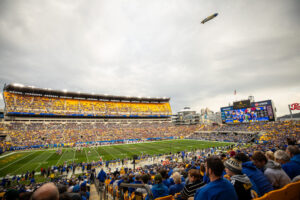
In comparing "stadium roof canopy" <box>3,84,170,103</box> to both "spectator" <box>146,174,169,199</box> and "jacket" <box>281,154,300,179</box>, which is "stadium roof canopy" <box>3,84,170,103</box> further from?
"jacket" <box>281,154,300,179</box>

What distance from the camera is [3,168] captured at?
20062mm

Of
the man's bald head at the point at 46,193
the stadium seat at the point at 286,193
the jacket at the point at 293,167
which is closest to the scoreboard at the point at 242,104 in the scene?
the jacket at the point at 293,167

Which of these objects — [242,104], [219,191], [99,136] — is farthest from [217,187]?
[242,104]

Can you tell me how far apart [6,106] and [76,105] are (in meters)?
22.4

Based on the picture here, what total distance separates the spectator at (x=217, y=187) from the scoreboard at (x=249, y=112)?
5281cm

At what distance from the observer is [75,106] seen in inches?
2441

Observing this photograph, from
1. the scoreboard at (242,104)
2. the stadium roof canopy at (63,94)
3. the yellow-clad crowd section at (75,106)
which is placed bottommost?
the scoreboard at (242,104)

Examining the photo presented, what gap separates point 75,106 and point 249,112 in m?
69.9

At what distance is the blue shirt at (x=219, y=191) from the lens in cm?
188

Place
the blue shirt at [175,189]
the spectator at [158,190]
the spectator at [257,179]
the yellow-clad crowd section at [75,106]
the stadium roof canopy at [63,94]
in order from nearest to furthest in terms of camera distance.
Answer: the spectator at [257,179] < the spectator at [158,190] < the blue shirt at [175,189] < the yellow-clad crowd section at [75,106] < the stadium roof canopy at [63,94]

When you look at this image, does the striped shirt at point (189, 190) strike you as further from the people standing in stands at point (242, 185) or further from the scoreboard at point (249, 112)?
the scoreboard at point (249, 112)

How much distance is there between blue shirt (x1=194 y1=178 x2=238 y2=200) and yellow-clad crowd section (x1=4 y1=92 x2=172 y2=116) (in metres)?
64.7

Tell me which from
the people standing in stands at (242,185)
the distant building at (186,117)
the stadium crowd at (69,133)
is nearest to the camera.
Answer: the people standing in stands at (242,185)

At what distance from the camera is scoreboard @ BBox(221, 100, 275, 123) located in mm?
41625
